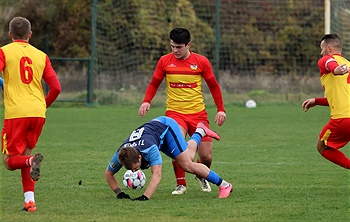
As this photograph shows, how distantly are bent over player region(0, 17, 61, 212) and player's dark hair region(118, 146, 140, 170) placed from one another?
880 millimetres

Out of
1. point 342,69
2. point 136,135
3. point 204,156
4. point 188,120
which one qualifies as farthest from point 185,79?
point 342,69

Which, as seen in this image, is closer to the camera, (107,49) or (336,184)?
(336,184)

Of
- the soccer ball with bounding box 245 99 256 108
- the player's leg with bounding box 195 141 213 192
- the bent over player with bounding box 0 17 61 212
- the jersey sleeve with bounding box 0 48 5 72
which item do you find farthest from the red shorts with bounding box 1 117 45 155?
the soccer ball with bounding box 245 99 256 108

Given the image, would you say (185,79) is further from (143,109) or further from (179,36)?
(143,109)

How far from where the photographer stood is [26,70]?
766 cm

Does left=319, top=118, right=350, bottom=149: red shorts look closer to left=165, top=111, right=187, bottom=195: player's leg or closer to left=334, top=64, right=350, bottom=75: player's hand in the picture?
left=334, top=64, right=350, bottom=75: player's hand

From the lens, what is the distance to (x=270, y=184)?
A: 9.84 m

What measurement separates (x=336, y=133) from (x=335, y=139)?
9 centimetres

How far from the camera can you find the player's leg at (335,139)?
8.75 m

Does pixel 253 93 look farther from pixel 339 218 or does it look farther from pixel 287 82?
pixel 339 218

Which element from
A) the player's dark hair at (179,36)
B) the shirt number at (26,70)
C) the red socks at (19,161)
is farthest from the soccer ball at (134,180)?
the shirt number at (26,70)

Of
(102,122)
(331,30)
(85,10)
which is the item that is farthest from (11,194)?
(85,10)

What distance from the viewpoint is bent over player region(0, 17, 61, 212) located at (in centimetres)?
762

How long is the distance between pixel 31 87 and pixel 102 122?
12.5 m
